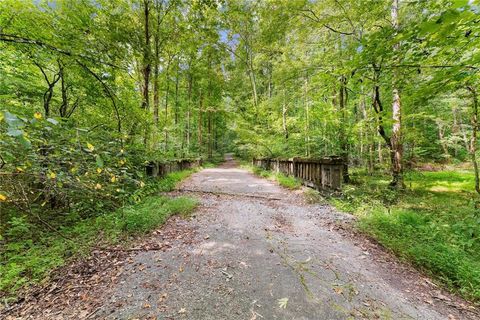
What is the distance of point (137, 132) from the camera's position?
5.38 metres

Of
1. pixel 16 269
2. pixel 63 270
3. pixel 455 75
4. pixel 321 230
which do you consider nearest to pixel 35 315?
pixel 63 270

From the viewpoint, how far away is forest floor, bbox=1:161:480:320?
1949mm

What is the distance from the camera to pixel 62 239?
130 inches

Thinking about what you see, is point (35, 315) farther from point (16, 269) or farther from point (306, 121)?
point (306, 121)

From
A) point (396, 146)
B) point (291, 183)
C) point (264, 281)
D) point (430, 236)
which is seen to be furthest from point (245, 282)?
point (396, 146)

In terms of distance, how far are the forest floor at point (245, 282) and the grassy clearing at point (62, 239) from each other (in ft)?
0.91

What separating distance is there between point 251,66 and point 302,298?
16.1 metres

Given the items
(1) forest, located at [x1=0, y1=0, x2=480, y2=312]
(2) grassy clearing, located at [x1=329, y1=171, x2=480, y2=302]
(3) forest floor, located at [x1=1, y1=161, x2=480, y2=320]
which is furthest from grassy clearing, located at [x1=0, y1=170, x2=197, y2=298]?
(2) grassy clearing, located at [x1=329, y1=171, x2=480, y2=302]

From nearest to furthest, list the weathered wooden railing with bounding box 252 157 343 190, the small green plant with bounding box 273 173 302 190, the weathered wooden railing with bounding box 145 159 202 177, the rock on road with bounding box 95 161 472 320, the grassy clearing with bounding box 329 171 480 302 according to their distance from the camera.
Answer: the rock on road with bounding box 95 161 472 320 → the grassy clearing with bounding box 329 171 480 302 → the weathered wooden railing with bounding box 252 157 343 190 → the weathered wooden railing with bounding box 145 159 202 177 → the small green plant with bounding box 273 173 302 190

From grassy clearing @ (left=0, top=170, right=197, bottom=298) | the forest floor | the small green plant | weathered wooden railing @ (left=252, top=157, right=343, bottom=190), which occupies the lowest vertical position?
the forest floor

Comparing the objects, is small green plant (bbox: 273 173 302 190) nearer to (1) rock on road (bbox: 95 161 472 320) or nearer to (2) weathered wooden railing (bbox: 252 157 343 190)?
(2) weathered wooden railing (bbox: 252 157 343 190)

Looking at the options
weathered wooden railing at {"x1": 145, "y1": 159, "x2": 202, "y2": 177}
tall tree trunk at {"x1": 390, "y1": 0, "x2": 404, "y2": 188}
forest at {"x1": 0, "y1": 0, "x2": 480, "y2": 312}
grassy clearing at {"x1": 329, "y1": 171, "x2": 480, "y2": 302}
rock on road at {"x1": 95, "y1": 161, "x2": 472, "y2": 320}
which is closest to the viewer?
rock on road at {"x1": 95, "y1": 161, "x2": 472, "y2": 320}

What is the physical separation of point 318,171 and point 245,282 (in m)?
4.81

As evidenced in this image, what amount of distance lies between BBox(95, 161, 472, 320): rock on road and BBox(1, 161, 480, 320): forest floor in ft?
0.03
